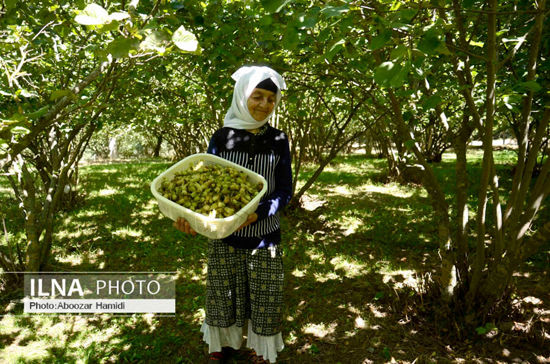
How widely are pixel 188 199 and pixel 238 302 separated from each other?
2.88ft

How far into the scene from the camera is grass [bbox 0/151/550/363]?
2688mm

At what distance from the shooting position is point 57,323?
3.16 m

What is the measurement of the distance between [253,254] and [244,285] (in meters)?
0.27

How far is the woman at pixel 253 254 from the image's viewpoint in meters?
2.14

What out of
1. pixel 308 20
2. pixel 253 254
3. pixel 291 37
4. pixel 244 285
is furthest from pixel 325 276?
pixel 308 20

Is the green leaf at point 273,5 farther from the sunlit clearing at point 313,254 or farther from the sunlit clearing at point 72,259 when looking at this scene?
the sunlit clearing at point 72,259

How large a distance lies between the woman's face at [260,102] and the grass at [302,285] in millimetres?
1982

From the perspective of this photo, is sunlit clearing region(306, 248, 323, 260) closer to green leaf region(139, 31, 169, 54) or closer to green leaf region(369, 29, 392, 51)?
green leaf region(369, 29, 392, 51)

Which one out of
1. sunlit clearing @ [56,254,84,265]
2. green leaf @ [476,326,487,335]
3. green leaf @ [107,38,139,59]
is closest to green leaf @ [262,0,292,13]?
green leaf @ [107,38,139,59]

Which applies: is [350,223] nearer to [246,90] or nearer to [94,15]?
[246,90]

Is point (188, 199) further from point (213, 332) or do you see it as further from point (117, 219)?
point (117, 219)

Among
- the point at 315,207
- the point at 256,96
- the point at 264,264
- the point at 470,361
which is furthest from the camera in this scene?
the point at 315,207

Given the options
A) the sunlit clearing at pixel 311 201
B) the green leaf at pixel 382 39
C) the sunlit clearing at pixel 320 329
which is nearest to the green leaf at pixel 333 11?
the green leaf at pixel 382 39

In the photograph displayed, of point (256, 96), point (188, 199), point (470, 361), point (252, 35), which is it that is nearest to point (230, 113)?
point (256, 96)
